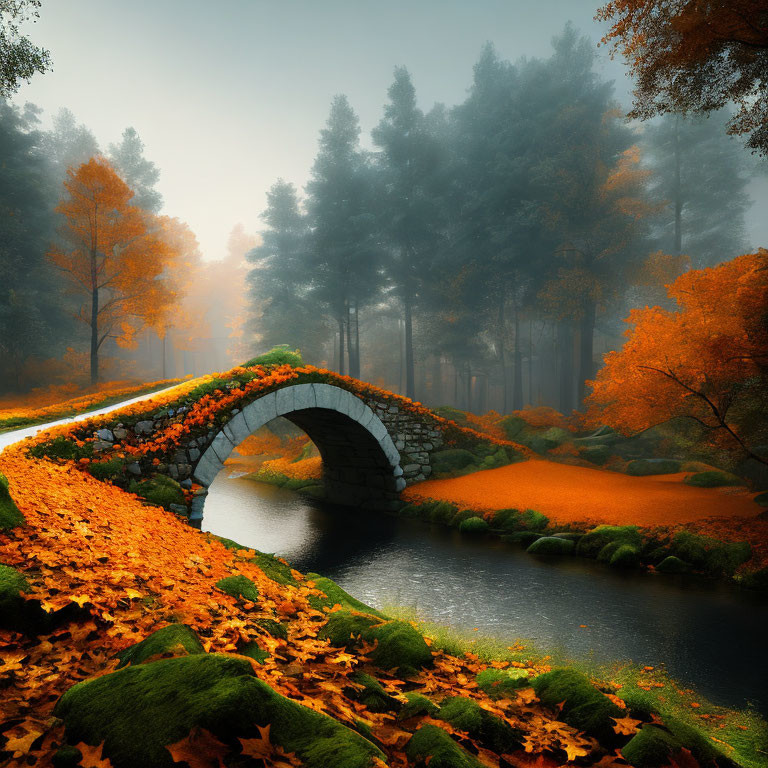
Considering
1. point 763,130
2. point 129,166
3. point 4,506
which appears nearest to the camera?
point 4,506

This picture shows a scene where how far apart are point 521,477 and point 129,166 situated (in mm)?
34648

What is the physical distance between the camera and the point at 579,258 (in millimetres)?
20391

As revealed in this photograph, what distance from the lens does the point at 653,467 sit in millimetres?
12398

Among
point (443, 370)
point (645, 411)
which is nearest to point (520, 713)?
point (645, 411)

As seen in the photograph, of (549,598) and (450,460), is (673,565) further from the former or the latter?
(450,460)

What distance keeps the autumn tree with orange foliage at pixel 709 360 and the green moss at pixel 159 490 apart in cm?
831

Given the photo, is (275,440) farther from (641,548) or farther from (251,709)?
(251,709)

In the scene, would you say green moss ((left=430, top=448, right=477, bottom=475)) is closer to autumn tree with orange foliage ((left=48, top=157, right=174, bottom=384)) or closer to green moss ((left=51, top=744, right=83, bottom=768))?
green moss ((left=51, top=744, right=83, bottom=768))

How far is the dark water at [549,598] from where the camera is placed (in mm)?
5059

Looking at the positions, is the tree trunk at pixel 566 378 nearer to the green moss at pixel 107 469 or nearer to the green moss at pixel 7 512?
the green moss at pixel 107 469

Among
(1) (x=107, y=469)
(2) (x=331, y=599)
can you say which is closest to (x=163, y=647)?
(2) (x=331, y=599)

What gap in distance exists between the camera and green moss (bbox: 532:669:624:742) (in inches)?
111

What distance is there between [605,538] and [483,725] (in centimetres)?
666

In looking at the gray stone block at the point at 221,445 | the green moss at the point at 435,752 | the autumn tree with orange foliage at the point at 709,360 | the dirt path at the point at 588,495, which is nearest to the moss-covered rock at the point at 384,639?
the green moss at the point at 435,752
